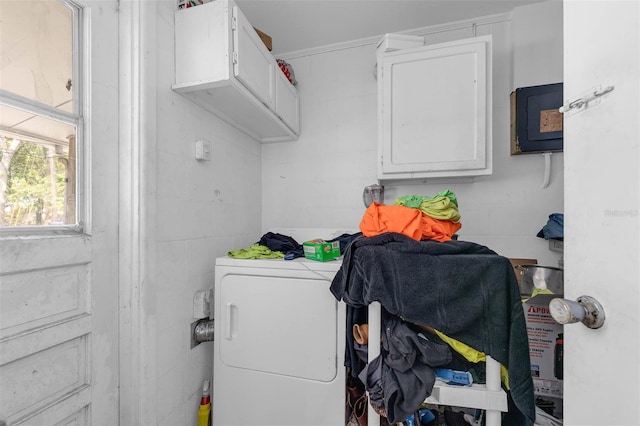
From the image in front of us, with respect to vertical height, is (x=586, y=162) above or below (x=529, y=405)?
above

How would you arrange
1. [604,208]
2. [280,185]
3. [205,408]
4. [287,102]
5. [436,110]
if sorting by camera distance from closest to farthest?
[604,208] → [205,408] → [436,110] → [287,102] → [280,185]

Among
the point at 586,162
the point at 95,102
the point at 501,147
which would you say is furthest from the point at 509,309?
the point at 95,102

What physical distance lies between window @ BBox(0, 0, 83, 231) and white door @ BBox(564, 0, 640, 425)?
1591 millimetres

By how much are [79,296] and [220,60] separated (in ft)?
3.91

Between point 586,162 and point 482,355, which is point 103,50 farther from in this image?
point 482,355

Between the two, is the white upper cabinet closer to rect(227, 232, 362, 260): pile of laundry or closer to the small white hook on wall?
the small white hook on wall

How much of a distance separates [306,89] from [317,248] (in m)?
1.48

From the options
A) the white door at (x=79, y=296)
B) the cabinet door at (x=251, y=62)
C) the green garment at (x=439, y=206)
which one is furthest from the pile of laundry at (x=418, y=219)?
the white door at (x=79, y=296)

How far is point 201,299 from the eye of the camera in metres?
1.45

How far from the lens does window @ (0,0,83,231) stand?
2.75 feet

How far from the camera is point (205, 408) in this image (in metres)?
1.45

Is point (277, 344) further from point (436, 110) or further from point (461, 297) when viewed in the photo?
point (436, 110)

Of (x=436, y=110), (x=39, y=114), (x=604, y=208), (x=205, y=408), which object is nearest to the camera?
(x=604, y=208)

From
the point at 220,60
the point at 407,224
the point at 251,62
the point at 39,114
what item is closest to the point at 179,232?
the point at 39,114
